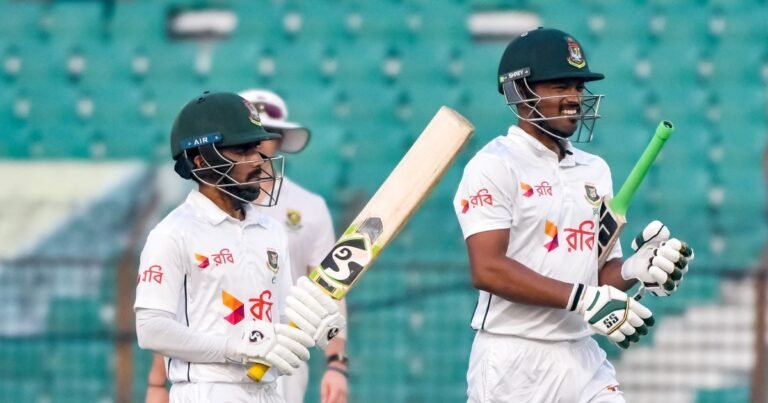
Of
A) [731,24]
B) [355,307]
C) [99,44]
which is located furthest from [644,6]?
[99,44]

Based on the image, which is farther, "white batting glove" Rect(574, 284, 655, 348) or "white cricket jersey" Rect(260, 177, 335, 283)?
"white cricket jersey" Rect(260, 177, 335, 283)

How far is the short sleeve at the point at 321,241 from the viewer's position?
16.6 feet

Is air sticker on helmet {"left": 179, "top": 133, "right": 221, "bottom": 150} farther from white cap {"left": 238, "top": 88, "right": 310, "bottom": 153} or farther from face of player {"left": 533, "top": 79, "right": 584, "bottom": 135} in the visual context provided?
white cap {"left": 238, "top": 88, "right": 310, "bottom": 153}

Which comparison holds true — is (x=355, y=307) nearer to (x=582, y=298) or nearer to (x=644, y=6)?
(x=644, y=6)

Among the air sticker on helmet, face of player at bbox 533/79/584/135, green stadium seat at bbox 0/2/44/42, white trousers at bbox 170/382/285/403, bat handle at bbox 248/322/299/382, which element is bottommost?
white trousers at bbox 170/382/285/403

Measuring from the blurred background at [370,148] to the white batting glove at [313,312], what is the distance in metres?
3.58

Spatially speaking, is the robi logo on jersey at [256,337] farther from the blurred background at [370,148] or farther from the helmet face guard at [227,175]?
the blurred background at [370,148]

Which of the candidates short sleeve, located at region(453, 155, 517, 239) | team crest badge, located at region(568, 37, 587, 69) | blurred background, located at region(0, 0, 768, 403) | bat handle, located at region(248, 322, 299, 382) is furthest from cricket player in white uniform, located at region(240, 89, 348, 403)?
blurred background, located at region(0, 0, 768, 403)

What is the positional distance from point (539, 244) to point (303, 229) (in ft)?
4.03

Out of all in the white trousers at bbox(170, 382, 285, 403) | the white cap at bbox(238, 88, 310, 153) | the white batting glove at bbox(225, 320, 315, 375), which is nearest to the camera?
the white batting glove at bbox(225, 320, 315, 375)

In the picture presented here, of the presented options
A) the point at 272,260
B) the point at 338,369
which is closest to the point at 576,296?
the point at 272,260

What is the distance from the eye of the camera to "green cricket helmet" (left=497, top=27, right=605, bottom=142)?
4102mm

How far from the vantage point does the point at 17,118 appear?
852cm

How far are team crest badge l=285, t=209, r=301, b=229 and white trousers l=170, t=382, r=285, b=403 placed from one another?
4.02 ft
